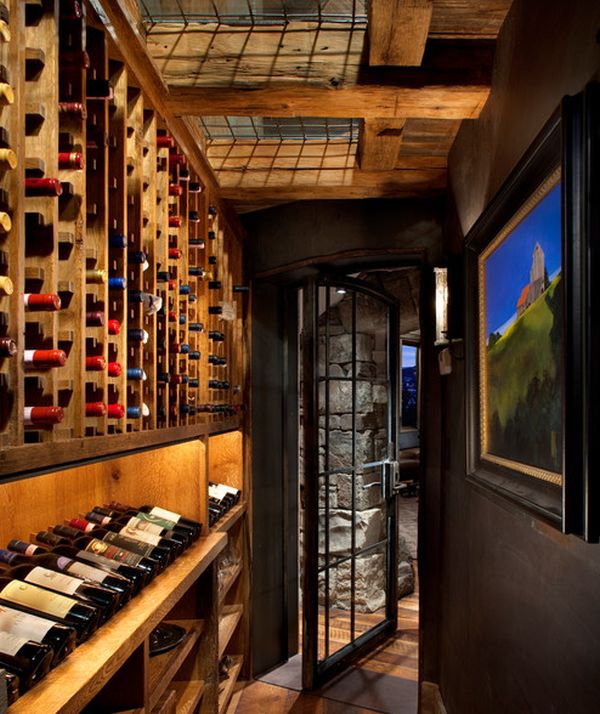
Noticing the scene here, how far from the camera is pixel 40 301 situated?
3.62 feet

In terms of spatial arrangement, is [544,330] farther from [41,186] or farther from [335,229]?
[335,229]

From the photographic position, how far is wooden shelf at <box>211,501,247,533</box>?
2846 millimetres

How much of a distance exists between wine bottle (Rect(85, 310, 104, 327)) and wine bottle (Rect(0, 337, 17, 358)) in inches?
14.4

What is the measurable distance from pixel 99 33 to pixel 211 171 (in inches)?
49.6

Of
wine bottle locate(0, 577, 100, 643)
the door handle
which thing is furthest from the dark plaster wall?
wine bottle locate(0, 577, 100, 643)

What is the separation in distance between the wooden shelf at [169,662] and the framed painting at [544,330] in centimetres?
108

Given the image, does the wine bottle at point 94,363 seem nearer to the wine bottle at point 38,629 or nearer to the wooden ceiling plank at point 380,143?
the wine bottle at point 38,629

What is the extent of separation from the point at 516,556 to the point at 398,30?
143 cm

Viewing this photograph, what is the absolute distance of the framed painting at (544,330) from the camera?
1108 mm

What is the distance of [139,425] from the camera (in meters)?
1.76

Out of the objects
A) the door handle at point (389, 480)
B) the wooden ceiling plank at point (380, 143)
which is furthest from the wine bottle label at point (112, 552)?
the door handle at point (389, 480)

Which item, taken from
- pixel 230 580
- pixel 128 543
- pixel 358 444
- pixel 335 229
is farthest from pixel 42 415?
pixel 358 444

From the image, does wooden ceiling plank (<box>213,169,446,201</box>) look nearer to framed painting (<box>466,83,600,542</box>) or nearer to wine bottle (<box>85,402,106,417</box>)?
framed painting (<box>466,83,600,542</box>)

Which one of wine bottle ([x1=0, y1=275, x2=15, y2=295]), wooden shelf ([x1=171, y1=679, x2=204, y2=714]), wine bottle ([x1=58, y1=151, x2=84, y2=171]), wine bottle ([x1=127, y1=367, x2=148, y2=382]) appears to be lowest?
wooden shelf ([x1=171, y1=679, x2=204, y2=714])
